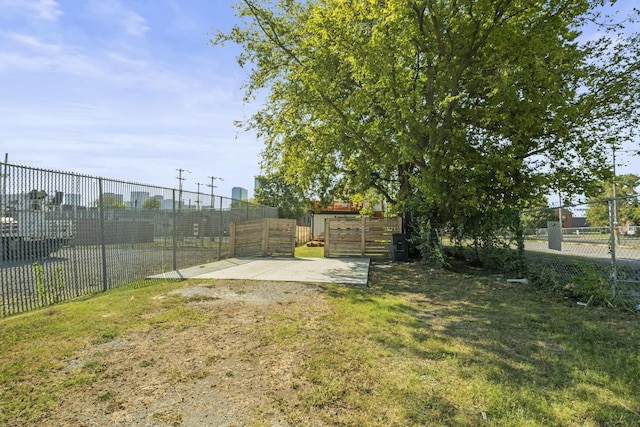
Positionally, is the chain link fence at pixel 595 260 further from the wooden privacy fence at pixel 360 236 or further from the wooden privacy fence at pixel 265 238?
the wooden privacy fence at pixel 265 238

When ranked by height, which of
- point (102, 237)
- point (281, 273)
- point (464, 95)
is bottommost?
point (281, 273)

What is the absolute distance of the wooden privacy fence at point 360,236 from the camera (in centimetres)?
1539

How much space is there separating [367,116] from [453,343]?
38.3 feet

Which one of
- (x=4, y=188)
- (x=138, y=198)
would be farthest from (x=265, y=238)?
(x=4, y=188)

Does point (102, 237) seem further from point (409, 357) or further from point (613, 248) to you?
point (613, 248)

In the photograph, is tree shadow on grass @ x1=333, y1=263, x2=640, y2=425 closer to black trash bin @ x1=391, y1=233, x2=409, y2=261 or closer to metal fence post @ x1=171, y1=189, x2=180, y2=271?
metal fence post @ x1=171, y1=189, x2=180, y2=271

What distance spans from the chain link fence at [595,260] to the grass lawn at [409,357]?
1.75 ft

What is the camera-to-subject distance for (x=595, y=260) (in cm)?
683

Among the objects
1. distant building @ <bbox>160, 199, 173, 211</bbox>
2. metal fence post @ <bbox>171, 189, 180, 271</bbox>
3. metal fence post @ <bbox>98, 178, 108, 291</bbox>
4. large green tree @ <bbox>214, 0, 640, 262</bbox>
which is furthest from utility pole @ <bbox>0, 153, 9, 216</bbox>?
large green tree @ <bbox>214, 0, 640, 262</bbox>

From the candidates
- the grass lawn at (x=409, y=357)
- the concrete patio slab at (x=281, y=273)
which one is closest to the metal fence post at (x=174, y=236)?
the concrete patio slab at (x=281, y=273)

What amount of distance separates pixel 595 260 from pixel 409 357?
499 centimetres

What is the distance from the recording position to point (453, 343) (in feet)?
14.8

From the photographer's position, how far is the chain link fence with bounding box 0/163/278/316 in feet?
18.6

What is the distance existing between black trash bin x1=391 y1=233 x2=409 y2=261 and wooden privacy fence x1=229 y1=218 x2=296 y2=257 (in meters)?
4.33
